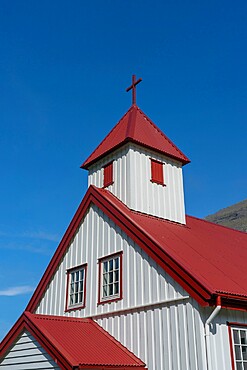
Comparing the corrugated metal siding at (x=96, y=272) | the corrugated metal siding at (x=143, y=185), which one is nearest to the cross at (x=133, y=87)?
the corrugated metal siding at (x=143, y=185)

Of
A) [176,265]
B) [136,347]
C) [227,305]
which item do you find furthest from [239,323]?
[136,347]

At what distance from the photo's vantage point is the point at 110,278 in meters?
15.7

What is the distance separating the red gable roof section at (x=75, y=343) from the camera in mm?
12000

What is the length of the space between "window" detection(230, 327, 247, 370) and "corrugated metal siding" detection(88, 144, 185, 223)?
6.16 meters

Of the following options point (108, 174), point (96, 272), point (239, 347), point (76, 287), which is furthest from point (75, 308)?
point (239, 347)

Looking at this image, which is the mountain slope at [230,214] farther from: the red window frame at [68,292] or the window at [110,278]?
the window at [110,278]

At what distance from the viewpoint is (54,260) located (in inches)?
746

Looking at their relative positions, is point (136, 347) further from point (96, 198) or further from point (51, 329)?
point (96, 198)

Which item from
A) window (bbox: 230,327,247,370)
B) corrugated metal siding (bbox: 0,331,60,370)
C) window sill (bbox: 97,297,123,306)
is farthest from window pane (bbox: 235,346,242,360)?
corrugated metal siding (bbox: 0,331,60,370)

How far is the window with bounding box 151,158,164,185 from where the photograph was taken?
18.1 m

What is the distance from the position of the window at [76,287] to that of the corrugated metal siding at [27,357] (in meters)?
3.01

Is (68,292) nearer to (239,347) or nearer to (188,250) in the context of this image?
(188,250)

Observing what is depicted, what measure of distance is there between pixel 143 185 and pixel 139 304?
5.25 metres

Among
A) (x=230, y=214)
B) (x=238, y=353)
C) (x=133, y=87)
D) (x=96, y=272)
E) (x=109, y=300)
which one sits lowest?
(x=238, y=353)
